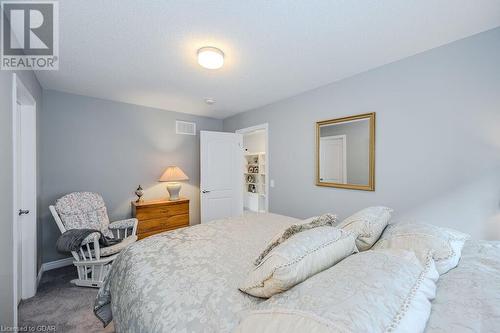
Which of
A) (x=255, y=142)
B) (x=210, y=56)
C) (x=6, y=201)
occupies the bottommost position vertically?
(x=6, y=201)

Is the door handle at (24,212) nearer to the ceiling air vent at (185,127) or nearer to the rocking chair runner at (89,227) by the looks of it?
the rocking chair runner at (89,227)

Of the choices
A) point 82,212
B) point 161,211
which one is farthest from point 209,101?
point 82,212

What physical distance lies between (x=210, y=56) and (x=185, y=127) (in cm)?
245

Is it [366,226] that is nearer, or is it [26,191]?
[366,226]

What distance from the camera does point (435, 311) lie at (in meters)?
0.74

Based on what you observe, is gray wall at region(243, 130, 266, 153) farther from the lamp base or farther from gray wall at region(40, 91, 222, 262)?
the lamp base

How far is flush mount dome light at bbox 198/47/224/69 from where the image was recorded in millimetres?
1847

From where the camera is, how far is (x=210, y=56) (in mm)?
1864

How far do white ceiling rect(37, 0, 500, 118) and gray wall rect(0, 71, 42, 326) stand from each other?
0.66 meters

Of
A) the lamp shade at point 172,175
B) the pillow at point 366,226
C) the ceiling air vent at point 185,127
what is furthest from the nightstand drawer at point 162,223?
the pillow at point 366,226

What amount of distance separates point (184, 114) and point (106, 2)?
109 inches

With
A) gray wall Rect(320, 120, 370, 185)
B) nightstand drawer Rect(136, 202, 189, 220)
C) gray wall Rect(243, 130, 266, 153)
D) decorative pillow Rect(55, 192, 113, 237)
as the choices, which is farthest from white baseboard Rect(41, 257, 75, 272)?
gray wall Rect(243, 130, 266, 153)

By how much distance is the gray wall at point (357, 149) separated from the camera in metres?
2.35

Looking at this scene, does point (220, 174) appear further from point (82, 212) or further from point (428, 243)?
point (428, 243)
